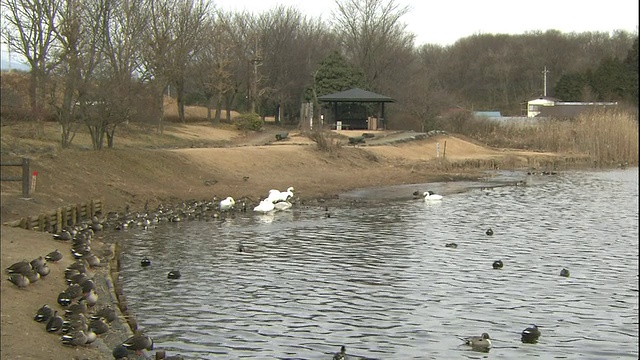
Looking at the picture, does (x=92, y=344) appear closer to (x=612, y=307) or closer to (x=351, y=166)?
(x=612, y=307)

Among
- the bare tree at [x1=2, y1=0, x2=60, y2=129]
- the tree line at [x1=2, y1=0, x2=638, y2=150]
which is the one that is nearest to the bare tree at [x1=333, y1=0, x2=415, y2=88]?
the tree line at [x1=2, y1=0, x2=638, y2=150]

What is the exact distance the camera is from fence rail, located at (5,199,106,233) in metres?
20.6

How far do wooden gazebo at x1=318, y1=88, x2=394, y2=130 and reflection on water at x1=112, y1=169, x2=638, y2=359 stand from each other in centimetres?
3415

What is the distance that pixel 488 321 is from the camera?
47.1 ft

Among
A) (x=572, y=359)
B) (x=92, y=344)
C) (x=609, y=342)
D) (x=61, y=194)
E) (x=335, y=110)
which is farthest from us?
(x=335, y=110)

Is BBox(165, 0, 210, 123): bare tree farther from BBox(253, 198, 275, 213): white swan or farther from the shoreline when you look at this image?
BBox(253, 198, 275, 213): white swan

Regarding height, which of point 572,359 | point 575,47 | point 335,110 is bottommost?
point 572,359

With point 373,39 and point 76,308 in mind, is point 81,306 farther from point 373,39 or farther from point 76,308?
point 373,39

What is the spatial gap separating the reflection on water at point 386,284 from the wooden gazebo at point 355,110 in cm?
3415

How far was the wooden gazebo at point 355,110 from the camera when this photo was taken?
63.6 meters

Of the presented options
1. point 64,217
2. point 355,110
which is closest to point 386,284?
Result: point 64,217

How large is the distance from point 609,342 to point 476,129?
192ft

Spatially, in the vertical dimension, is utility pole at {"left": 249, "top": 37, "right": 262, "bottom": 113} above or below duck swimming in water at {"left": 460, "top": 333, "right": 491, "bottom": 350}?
above

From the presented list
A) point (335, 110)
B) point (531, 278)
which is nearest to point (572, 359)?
point (531, 278)
